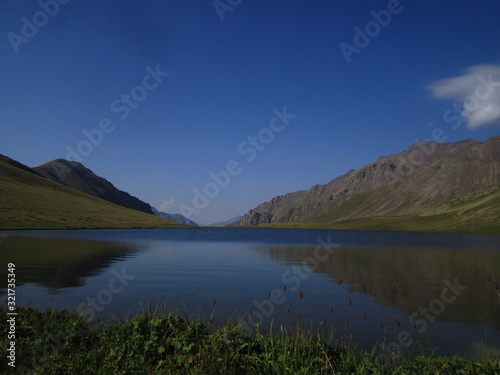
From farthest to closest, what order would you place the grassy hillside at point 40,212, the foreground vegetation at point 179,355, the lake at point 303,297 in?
1. the grassy hillside at point 40,212
2. the lake at point 303,297
3. the foreground vegetation at point 179,355

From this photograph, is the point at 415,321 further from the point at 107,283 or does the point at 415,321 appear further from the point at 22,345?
the point at 107,283

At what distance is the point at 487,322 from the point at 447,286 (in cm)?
1144

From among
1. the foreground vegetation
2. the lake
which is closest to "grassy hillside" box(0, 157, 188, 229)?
the lake

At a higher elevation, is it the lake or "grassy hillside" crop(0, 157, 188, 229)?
"grassy hillside" crop(0, 157, 188, 229)

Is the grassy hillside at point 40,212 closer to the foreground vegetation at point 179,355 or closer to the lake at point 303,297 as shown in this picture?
the lake at point 303,297

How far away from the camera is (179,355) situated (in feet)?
30.8

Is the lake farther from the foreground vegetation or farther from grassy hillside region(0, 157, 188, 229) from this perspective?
grassy hillside region(0, 157, 188, 229)

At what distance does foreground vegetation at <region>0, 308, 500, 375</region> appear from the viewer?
890 centimetres

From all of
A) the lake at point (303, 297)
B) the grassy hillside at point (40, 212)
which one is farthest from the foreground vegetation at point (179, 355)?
the grassy hillside at point (40, 212)

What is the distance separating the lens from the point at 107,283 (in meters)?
27.5

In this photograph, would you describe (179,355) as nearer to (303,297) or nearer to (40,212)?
(303,297)

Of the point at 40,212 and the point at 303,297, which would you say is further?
the point at 40,212

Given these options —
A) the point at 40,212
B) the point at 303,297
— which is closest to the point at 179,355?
the point at 303,297

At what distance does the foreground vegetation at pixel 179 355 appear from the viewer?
890cm
